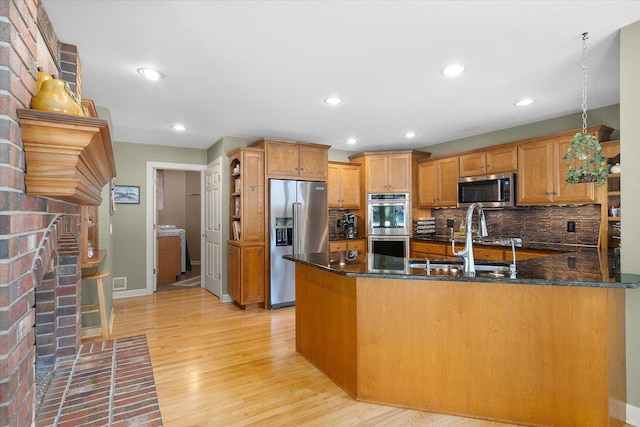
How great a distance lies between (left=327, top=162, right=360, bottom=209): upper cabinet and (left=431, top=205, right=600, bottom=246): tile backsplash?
167 cm

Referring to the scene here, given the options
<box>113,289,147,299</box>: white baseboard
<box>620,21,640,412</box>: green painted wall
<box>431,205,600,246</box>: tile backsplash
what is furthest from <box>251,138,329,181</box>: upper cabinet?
<box>620,21,640,412</box>: green painted wall

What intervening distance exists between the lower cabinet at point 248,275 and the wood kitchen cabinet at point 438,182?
8.67ft

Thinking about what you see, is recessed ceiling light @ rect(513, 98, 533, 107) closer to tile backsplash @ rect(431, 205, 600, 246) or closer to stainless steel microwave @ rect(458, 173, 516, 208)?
stainless steel microwave @ rect(458, 173, 516, 208)

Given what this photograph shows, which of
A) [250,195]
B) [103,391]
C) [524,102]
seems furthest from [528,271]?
[250,195]

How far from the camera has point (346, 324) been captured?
244 cm

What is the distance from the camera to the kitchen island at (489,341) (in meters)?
1.91

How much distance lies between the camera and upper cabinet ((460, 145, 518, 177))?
13.7ft

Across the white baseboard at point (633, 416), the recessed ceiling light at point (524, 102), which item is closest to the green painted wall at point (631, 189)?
the white baseboard at point (633, 416)

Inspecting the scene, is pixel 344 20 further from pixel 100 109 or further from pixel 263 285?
pixel 263 285

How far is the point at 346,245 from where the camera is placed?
538 centimetres

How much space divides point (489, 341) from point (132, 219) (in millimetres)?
5070

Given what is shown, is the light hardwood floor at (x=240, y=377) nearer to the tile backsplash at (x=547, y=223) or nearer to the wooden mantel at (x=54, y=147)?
the wooden mantel at (x=54, y=147)

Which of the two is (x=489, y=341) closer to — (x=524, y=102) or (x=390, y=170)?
(x=524, y=102)

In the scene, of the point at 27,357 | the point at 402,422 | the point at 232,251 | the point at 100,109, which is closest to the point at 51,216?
the point at 27,357
